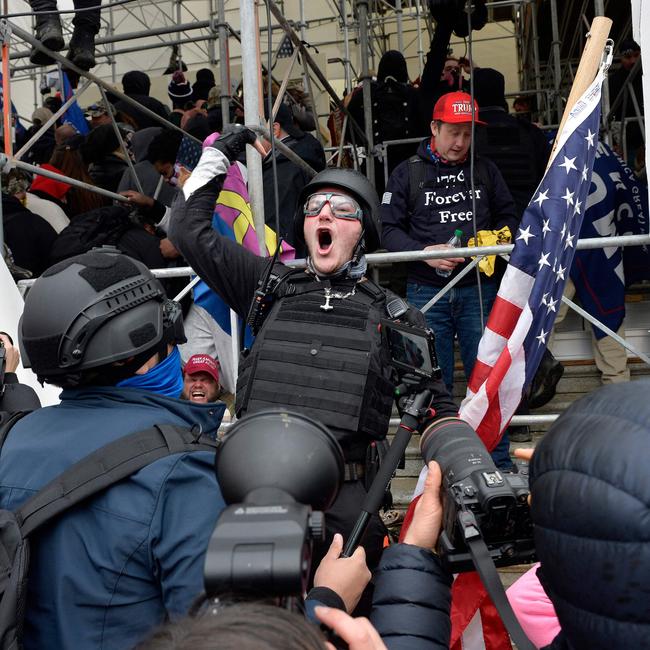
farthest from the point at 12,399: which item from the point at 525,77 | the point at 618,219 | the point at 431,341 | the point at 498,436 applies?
the point at 525,77

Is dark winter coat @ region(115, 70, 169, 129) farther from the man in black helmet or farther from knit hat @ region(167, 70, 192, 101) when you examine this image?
the man in black helmet

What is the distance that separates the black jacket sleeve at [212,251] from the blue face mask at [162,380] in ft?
3.19

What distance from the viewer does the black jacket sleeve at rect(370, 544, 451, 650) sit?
1.28 m

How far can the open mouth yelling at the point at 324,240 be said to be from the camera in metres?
2.71

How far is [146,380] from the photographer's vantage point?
1.62 m

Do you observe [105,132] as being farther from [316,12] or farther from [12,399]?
[316,12]

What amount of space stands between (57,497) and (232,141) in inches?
69.4

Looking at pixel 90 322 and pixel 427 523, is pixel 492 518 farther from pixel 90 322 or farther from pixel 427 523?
pixel 90 322

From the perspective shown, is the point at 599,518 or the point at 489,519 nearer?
the point at 599,518

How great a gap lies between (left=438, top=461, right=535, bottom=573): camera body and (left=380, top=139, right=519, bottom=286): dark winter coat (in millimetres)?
2740

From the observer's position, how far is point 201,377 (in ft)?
13.5

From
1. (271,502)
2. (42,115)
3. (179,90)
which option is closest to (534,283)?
(271,502)

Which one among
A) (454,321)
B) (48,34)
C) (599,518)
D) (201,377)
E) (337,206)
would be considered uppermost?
(48,34)

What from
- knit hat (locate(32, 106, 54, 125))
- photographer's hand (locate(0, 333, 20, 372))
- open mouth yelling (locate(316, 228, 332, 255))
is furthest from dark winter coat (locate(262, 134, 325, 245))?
knit hat (locate(32, 106, 54, 125))
